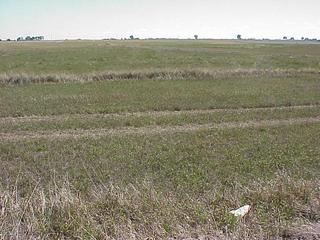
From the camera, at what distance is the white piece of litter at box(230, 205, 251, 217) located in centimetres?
502

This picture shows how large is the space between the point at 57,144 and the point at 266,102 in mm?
11985

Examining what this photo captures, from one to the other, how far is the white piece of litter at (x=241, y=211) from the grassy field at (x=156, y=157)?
0.14m

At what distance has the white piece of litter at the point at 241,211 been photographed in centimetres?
502

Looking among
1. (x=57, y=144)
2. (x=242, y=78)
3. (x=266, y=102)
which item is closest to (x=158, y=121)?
(x=57, y=144)

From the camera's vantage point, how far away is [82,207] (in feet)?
16.8

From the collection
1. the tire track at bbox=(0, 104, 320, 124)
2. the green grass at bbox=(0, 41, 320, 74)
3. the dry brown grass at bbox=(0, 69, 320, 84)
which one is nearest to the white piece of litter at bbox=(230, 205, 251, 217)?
the tire track at bbox=(0, 104, 320, 124)

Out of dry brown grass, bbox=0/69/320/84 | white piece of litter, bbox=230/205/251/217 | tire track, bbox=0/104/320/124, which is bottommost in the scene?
tire track, bbox=0/104/320/124

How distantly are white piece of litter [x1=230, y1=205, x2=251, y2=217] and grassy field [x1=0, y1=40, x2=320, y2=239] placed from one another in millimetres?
140

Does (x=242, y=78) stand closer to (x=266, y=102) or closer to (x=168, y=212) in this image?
(x=266, y=102)

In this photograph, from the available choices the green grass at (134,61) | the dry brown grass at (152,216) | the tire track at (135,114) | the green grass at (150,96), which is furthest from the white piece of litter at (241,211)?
the green grass at (134,61)

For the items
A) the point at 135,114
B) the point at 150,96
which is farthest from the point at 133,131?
the point at 150,96

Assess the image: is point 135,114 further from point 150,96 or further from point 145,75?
point 145,75

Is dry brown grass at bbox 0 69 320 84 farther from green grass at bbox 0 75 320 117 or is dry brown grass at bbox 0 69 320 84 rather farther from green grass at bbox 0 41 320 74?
green grass at bbox 0 41 320 74

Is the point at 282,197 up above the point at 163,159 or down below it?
above
